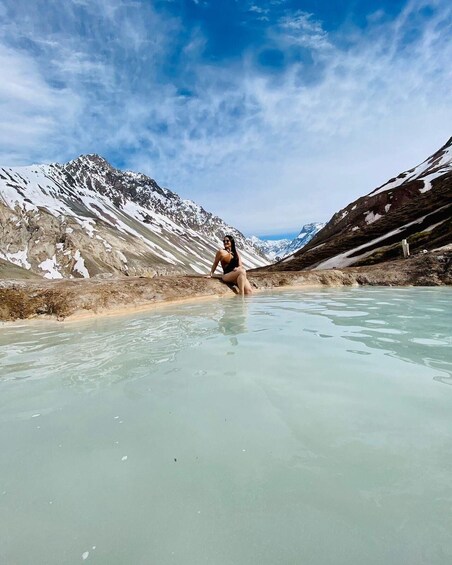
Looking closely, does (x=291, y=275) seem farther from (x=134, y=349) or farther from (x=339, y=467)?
(x=339, y=467)

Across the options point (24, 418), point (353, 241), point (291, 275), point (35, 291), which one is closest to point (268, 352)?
point (24, 418)

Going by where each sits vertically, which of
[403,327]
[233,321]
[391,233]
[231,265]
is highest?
[391,233]

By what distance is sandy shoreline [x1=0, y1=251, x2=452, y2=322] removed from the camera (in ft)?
36.3

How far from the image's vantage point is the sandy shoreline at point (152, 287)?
11078 mm

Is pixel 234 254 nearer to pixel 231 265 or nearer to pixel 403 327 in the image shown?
pixel 231 265

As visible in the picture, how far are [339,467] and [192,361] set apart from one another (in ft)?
10.2

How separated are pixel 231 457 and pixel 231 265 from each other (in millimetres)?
13619

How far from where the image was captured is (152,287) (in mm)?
14008

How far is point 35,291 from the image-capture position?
11.6 m

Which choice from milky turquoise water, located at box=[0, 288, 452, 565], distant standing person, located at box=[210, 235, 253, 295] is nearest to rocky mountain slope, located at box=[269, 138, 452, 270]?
distant standing person, located at box=[210, 235, 253, 295]

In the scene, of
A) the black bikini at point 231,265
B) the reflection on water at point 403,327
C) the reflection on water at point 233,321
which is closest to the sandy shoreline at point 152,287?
the black bikini at point 231,265

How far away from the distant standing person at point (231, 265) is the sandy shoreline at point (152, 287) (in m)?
0.55

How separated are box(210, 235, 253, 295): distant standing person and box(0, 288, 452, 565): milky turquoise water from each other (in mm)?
9897

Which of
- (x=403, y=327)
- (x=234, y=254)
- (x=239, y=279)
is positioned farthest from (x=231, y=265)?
(x=403, y=327)
